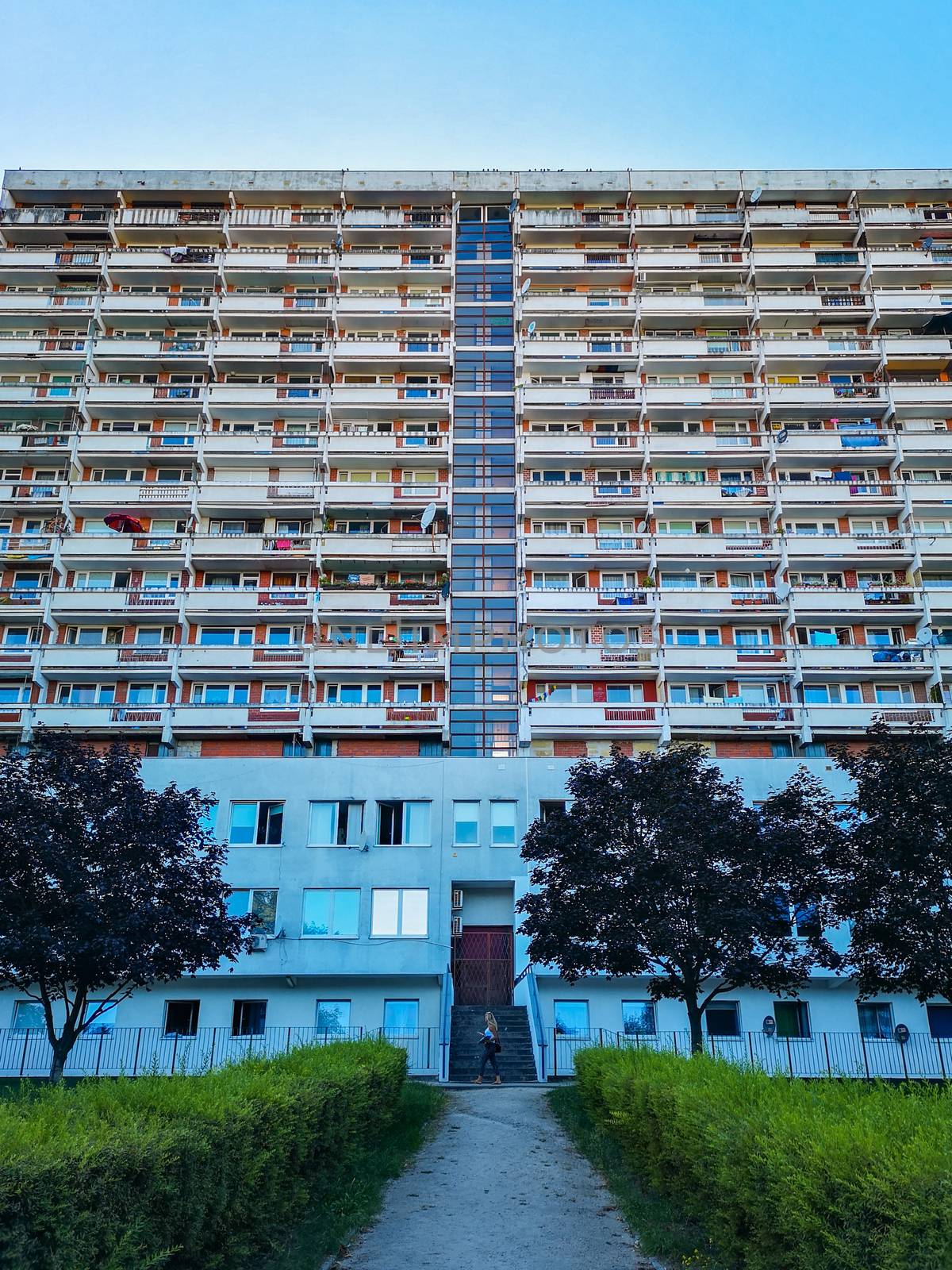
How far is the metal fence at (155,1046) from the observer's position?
30688 millimetres

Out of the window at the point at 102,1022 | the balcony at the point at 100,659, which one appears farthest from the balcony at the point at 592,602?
the window at the point at 102,1022

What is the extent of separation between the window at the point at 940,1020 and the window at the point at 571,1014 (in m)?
11.7

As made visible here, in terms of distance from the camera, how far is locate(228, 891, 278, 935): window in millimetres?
36469

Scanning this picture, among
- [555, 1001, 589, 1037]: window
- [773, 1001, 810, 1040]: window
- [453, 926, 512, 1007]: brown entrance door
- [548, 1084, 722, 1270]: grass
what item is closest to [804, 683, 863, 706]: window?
[773, 1001, 810, 1040]: window

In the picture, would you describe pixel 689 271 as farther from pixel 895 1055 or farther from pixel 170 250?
pixel 895 1055

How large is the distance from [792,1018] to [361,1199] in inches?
1016

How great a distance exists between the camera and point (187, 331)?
178 feet

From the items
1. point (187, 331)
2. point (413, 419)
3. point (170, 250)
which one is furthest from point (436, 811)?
point (170, 250)

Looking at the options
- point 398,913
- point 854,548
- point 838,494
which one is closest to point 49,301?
point 398,913

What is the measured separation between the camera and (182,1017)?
35438mm

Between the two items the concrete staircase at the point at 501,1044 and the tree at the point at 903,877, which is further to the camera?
the concrete staircase at the point at 501,1044

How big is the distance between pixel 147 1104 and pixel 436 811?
1156 inches

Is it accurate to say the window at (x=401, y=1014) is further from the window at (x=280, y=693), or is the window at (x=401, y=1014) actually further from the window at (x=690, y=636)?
the window at (x=690, y=636)

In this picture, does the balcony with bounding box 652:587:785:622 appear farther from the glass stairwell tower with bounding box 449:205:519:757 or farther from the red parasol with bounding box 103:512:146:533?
the red parasol with bounding box 103:512:146:533
